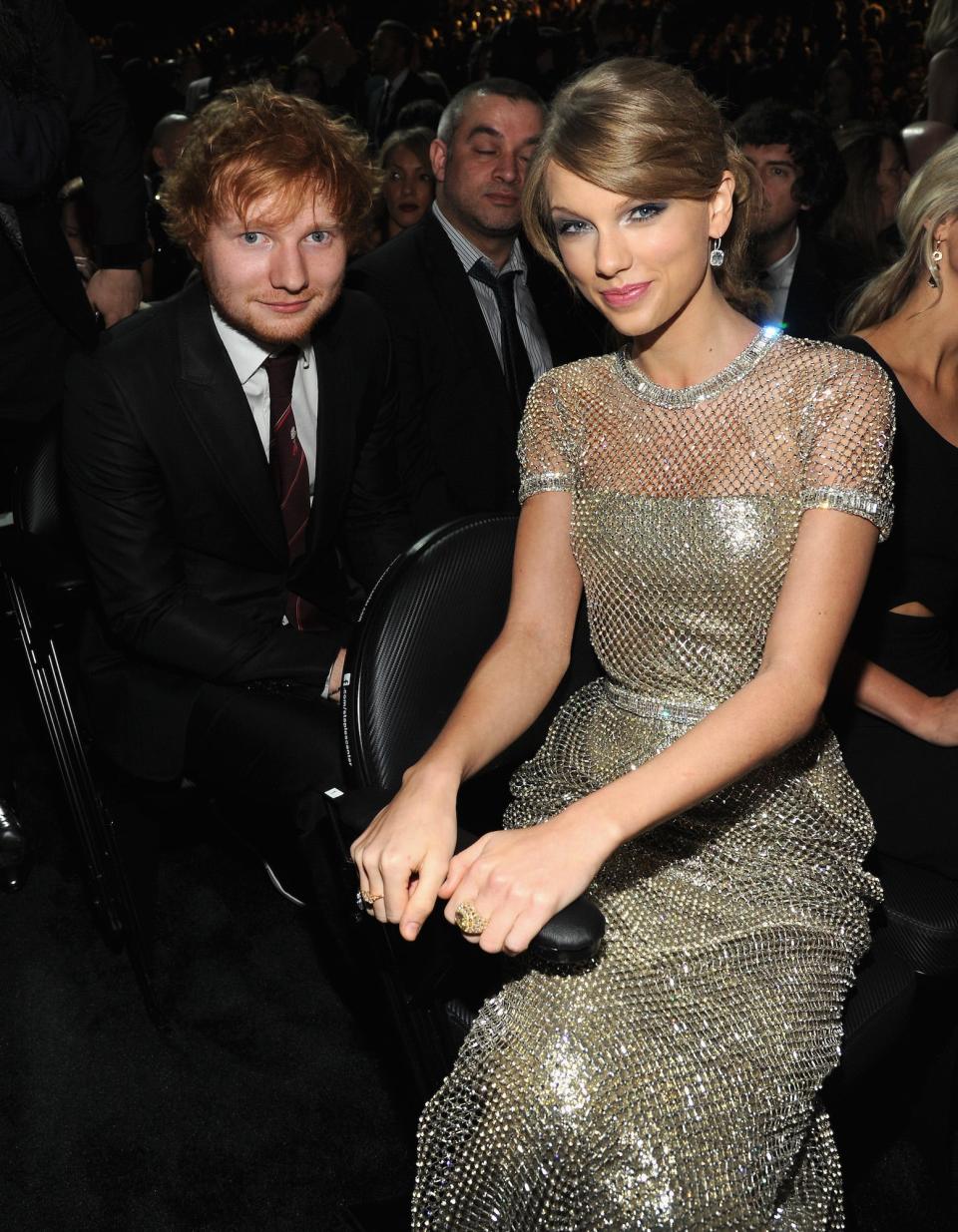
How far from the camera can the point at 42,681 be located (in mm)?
2443

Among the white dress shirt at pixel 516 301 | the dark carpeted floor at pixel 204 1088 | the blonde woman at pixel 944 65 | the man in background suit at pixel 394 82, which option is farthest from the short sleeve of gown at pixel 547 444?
the man in background suit at pixel 394 82

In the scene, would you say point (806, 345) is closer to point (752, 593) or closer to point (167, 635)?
point (752, 593)

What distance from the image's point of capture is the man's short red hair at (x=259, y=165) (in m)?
2.11

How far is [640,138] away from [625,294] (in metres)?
0.19

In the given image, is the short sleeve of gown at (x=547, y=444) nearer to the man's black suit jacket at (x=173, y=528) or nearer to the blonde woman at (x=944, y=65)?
the man's black suit jacket at (x=173, y=528)

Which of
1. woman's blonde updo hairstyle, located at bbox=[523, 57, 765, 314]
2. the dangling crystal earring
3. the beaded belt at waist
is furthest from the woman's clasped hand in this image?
the dangling crystal earring

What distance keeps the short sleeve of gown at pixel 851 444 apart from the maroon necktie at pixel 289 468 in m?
1.08

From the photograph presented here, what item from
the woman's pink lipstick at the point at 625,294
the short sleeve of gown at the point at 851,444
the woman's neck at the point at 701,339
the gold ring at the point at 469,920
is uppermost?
the woman's pink lipstick at the point at 625,294

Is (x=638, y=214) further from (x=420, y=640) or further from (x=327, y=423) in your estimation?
(x=327, y=423)

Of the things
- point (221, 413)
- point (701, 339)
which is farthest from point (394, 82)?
point (701, 339)

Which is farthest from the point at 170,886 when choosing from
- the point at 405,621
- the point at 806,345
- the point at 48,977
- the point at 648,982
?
the point at 806,345

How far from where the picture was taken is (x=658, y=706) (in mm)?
1708

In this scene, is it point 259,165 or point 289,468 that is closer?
point 259,165

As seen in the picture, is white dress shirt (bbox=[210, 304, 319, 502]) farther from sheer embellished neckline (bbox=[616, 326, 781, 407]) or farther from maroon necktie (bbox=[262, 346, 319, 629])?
sheer embellished neckline (bbox=[616, 326, 781, 407])
